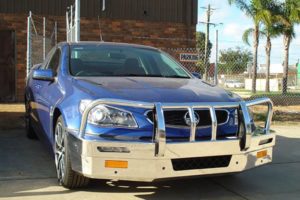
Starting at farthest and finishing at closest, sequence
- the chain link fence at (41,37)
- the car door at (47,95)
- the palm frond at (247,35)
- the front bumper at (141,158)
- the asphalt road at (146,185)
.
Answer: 1. the palm frond at (247,35)
2. the chain link fence at (41,37)
3. the car door at (47,95)
4. the asphalt road at (146,185)
5. the front bumper at (141,158)

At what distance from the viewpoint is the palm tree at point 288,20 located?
103 feet

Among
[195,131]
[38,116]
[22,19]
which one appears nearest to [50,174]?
[38,116]

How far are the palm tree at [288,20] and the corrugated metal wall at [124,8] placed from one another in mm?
14959

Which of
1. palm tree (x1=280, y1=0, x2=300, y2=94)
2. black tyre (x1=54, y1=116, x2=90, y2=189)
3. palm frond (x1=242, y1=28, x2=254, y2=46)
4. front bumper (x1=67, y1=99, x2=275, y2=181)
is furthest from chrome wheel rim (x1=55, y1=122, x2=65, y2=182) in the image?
palm frond (x1=242, y1=28, x2=254, y2=46)

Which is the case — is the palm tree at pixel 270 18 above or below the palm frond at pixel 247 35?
above

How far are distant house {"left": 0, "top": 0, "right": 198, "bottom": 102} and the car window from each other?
8839 millimetres

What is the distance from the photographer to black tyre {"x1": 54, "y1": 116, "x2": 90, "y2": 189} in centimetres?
515

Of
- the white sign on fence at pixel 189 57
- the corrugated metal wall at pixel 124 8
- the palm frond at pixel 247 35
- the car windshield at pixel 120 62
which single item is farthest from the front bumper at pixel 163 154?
the palm frond at pixel 247 35

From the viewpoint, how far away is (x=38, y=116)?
7.01 metres

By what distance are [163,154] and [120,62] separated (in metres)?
2.11

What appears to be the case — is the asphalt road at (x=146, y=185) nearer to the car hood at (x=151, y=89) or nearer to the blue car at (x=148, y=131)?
the blue car at (x=148, y=131)

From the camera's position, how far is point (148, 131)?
4.65m

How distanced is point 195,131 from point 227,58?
73.3m

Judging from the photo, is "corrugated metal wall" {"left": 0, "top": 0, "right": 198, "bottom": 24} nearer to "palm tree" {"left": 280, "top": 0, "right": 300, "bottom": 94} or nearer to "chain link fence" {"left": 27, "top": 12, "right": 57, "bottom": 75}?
"chain link fence" {"left": 27, "top": 12, "right": 57, "bottom": 75}
